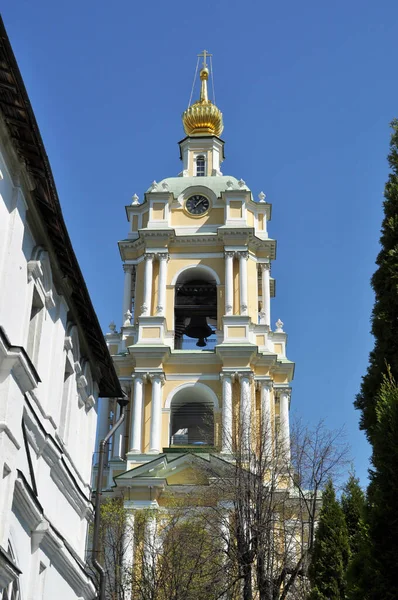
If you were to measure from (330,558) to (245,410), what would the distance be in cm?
1474

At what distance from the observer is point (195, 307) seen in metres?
40.3

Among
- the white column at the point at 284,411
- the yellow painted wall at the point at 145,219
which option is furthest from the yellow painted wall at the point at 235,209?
the white column at the point at 284,411

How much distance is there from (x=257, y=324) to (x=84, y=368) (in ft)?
66.0

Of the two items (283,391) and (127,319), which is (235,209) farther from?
(283,391)

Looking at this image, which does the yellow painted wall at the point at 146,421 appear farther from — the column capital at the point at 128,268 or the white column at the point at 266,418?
the column capital at the point at 128,268

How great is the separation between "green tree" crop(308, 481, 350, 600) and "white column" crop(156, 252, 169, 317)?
19.2 metres

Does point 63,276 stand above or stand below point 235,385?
below

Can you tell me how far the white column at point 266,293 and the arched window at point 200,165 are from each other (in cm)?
677

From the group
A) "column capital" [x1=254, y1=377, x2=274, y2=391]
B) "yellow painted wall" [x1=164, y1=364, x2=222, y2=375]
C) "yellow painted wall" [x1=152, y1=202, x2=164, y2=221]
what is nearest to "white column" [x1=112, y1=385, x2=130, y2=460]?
"yellow painted wall" [x1=164, y1=364, x2=222, y2=375]

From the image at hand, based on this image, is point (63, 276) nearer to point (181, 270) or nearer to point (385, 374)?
point (385, 374)

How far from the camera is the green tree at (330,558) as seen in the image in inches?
758

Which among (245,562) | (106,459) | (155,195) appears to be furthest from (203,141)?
(245,562)

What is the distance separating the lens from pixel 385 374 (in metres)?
12.8

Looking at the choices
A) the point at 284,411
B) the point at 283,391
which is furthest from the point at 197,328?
the point at 284,411
